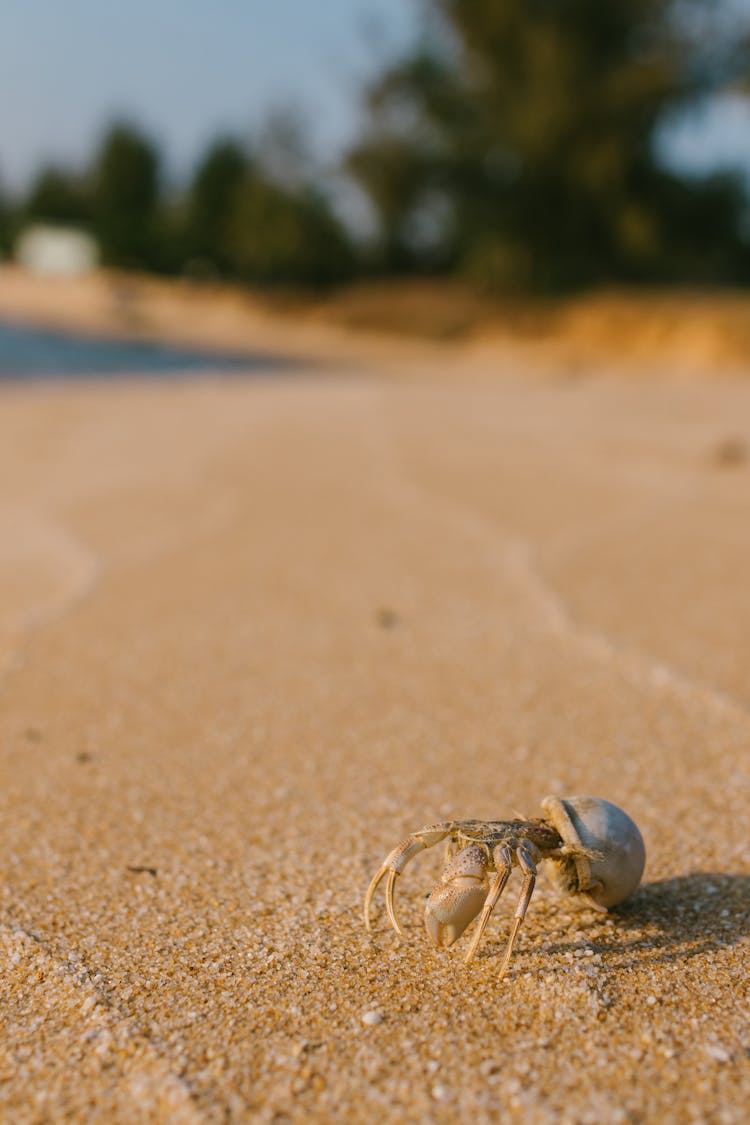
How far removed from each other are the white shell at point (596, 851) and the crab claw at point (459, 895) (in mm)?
117

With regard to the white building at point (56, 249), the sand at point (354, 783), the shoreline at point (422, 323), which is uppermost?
the sand at point (354, 783)

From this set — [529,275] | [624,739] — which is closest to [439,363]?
[529,275]

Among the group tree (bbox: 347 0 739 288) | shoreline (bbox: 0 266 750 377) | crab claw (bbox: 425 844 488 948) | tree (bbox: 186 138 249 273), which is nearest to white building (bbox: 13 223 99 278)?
tree (bbox: 186 138 249 273)

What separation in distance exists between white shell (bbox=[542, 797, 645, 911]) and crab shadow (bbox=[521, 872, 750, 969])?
5cm

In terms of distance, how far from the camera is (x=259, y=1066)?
979 mm

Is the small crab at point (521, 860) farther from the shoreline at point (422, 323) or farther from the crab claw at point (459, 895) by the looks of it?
the shoreline at point (422, 323)

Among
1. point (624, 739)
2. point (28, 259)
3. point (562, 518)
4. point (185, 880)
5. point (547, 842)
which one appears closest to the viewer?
point (547, 842)

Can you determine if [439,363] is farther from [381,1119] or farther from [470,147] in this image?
[381,1119]

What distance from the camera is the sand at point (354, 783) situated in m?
0.99

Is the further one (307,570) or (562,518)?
(562,518)

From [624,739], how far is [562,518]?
5.95ft

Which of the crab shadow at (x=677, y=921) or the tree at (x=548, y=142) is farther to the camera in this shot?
the tree at (x=548, y=142)

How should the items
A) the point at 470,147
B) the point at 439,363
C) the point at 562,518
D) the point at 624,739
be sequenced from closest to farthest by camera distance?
the point at 624,739 < the point at 562,518 < the point at 439,363 < the point at 470,147

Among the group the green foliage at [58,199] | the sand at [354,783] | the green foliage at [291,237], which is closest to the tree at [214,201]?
the green foliage at [291,237]
